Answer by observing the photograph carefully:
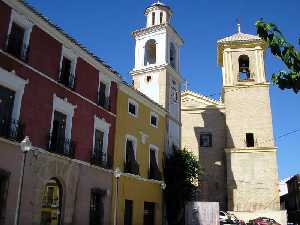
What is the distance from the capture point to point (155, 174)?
27.8 m

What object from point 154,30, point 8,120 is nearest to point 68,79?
point 8,120

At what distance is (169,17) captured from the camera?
34812mm

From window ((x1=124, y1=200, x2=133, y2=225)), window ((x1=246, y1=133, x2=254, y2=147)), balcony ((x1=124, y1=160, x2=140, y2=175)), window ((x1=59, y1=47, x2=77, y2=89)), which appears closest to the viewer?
window ((x1=59, y1=47, x2=77, y2=89))

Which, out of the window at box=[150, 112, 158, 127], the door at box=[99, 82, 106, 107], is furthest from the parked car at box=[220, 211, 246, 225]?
the door at box=[99, 82, 106, 107]

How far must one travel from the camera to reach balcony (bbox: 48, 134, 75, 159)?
1890 cm

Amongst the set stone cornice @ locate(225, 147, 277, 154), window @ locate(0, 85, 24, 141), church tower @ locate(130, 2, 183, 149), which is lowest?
window @ locate(0, 85, 24, 141)

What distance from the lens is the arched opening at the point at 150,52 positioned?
34084 mm

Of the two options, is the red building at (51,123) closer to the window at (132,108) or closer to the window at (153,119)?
→ the window at (132,108)

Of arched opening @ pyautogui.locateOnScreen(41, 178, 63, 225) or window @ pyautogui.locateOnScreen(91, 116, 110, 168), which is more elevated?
window @ pyautogui.locateOnScreen(91, 116, 110, 168)

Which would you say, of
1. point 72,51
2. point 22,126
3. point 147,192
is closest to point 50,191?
point 22,126

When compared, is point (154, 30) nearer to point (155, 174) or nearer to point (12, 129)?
point (155, 174)

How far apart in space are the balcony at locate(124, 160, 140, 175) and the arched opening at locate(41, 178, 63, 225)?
6.06 m

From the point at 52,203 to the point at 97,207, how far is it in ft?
12.0

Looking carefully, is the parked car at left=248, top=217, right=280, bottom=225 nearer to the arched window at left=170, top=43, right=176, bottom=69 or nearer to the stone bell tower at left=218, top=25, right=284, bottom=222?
the stone bell tower at left=218, top=25, right=284, bottom=222
